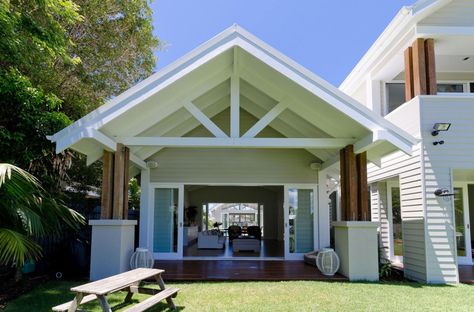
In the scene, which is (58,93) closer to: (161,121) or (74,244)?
(161,121)

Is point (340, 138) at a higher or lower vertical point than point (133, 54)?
lower

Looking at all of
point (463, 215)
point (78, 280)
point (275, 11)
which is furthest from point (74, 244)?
point (275, 11)

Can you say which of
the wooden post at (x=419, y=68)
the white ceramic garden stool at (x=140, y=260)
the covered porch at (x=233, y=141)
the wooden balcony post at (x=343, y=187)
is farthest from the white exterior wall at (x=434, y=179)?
the white ceramic garden stool at (x=140, y=260)

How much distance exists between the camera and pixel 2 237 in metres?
4.65

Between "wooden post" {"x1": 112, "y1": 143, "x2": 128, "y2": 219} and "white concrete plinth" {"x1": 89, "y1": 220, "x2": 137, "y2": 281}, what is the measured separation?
0.24 m

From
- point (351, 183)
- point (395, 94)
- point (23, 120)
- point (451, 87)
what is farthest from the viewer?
point (395, 94)

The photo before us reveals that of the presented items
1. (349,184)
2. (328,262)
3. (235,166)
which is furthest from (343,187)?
(235,166)

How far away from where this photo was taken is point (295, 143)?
771cm

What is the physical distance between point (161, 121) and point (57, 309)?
17.2 feet

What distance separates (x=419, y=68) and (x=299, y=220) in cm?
486

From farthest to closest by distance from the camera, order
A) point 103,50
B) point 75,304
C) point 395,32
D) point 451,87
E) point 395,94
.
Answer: point 103,50
point 395,94
point 451,87
point 395,32
point 75,304

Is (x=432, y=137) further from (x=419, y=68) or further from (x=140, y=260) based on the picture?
(x=140, y=260)

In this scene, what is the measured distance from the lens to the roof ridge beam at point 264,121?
751cm

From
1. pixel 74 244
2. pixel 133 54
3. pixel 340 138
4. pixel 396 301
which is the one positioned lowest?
pixel 396 301
